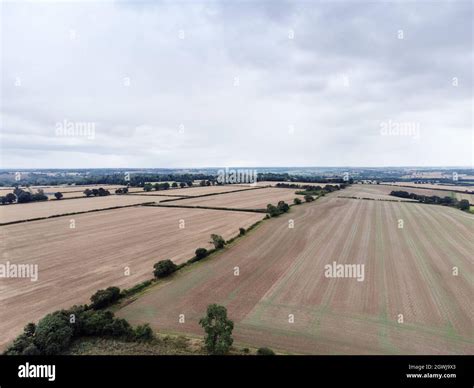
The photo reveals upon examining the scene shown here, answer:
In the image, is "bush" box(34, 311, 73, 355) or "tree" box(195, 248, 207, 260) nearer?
"bush" box(34, 311, 73, 355)

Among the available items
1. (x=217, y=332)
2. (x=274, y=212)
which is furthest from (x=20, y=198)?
(x=217, y=332)

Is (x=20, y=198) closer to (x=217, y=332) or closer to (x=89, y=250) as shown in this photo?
(x=89, y=250)

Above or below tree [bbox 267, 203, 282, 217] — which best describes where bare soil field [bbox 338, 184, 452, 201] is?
above

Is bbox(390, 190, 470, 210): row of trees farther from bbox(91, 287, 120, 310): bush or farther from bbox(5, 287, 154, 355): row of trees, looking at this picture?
bbox(5, 287, 154, 355): row of trees

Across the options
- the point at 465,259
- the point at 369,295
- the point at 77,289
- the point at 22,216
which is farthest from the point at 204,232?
the point at 22,216

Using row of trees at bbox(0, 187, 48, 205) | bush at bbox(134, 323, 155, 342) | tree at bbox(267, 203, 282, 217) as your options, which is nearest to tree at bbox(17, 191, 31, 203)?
row of trees at bbox(0, 187, 48, 205)
